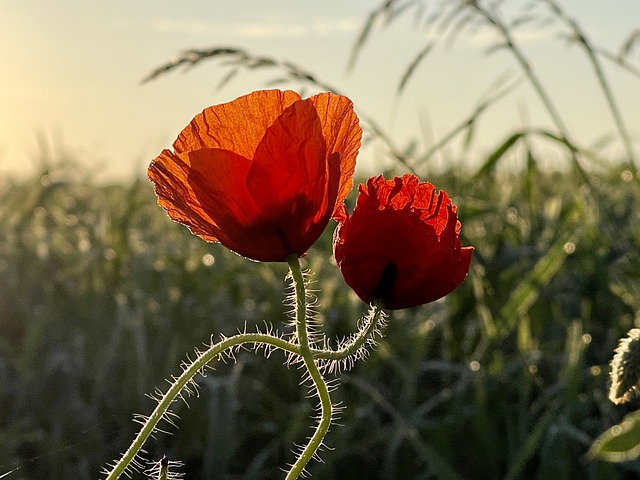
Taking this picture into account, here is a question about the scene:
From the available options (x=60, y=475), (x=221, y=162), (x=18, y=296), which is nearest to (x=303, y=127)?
(x=221, y=162)

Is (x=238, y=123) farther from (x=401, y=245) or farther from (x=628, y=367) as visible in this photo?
(x=628, y=367)

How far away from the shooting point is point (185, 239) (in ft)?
11.3

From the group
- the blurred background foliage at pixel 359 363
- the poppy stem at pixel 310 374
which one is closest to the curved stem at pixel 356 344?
the poppy stem at pixel 310 374

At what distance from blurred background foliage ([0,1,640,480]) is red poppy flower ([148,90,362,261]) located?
94 cm

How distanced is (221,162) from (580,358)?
58.6 inches

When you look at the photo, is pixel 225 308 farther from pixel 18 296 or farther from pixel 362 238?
pixel 362 238

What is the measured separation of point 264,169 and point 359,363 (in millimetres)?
1777

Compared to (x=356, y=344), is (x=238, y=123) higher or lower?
higher

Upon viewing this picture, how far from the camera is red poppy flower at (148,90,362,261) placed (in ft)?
2.77

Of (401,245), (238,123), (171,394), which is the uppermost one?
(238,123)

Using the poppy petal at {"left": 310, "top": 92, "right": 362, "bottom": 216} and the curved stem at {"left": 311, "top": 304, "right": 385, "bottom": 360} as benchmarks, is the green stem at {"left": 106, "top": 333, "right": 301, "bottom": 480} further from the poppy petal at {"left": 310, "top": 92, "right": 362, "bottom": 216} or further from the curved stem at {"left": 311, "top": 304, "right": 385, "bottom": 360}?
the poppy petal at {"left": 310, "top": 92, "right": 362, "bottom": 216}

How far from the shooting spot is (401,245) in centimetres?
87

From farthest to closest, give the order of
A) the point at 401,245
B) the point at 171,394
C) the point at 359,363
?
1. the point at 359,363
2. the point at 401,245
3. the point at 171,394

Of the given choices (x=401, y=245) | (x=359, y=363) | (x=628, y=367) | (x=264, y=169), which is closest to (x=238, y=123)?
(x=264, y=169)
